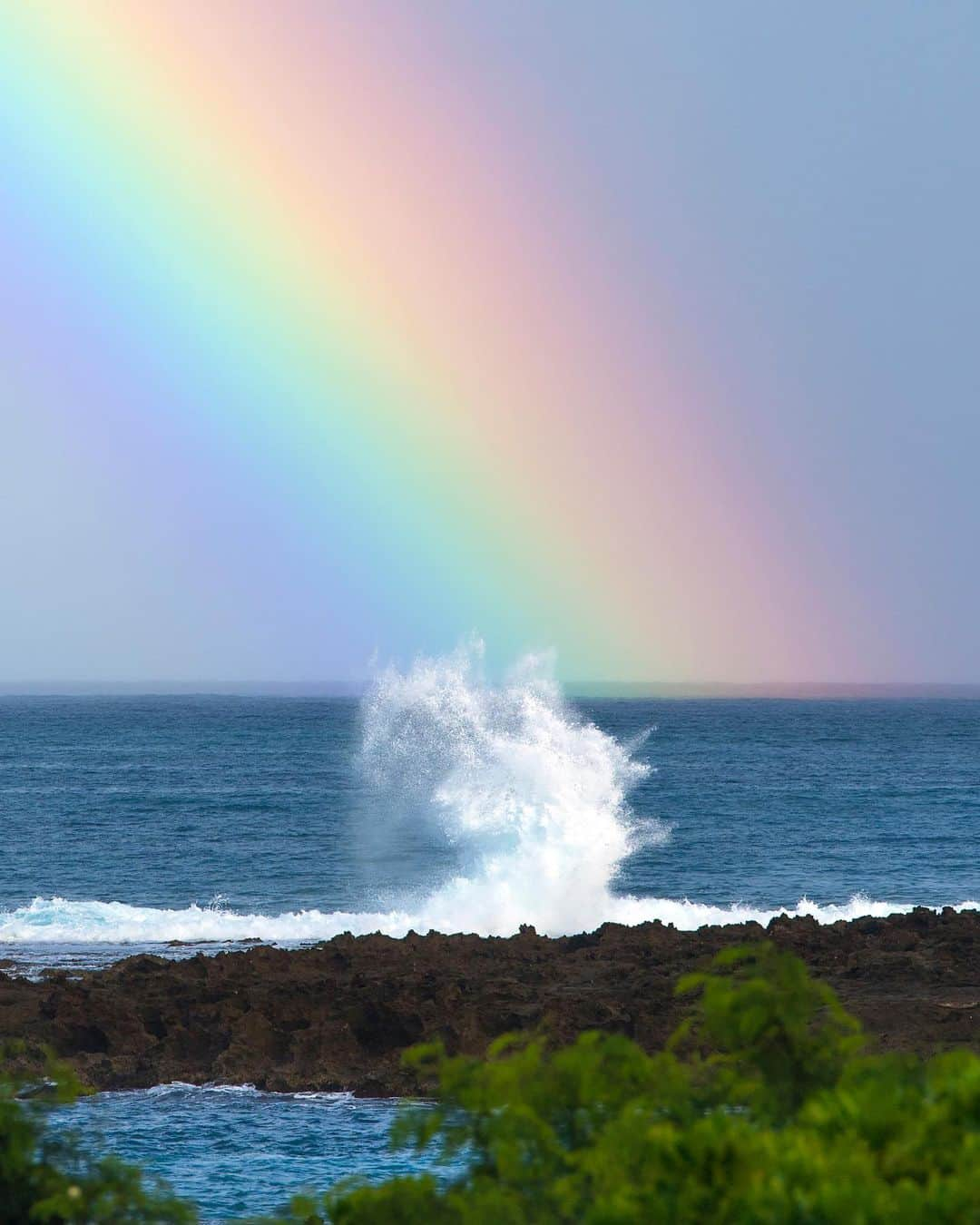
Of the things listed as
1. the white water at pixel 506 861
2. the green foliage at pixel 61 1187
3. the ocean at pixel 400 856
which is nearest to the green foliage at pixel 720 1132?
the green foliage at pixel 61 1187

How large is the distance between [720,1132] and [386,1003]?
1508 centimetres

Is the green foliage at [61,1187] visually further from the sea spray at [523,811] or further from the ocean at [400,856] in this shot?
the sea spray at [523,811]

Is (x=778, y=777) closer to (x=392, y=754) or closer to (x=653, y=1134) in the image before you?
(x=392, y=754)

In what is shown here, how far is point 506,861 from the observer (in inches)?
1578

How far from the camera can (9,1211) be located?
233 inches

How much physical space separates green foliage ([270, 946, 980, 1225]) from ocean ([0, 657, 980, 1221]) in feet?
16.0

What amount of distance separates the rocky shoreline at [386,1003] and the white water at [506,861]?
10.6 m

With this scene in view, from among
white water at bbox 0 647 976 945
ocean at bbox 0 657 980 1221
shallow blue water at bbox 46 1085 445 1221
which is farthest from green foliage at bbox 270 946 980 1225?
white water at bbox 0 647 976 945

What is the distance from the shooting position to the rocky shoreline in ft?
57.8

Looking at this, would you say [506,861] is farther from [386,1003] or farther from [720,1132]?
[720,1132]

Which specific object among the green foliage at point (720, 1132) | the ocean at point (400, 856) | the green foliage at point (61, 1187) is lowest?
the ocean at point (400, 856)

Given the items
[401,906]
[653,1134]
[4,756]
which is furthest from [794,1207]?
[4,756]

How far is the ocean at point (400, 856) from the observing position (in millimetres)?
15969

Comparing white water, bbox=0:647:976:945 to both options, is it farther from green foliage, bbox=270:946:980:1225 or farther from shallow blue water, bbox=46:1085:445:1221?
green foliage, bbox=270:946:980:1225
